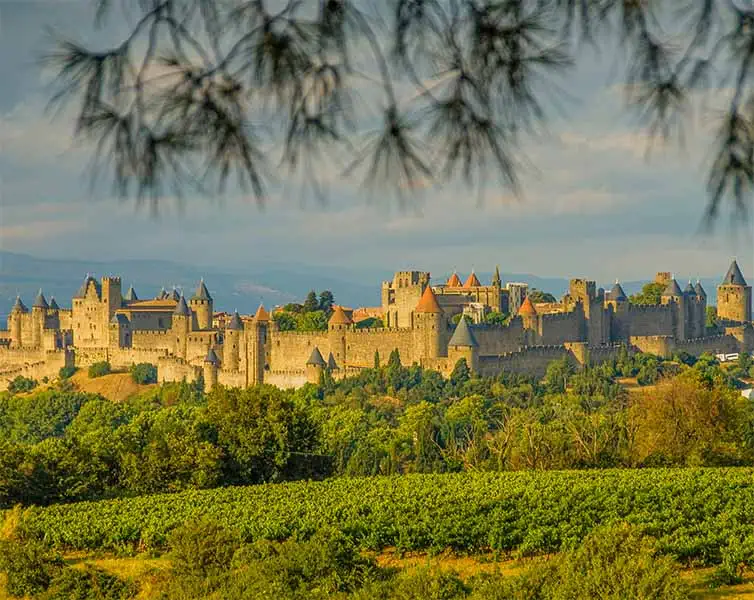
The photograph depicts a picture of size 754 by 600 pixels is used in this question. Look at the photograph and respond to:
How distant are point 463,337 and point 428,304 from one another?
2112 mm

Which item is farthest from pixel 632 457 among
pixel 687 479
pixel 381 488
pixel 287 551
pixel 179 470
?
pixel 287 551

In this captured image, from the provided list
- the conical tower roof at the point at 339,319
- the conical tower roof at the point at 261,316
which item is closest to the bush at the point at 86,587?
the conical tower roof at the point at 339,319

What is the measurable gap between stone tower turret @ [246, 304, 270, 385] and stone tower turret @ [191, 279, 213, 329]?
731 centimetres

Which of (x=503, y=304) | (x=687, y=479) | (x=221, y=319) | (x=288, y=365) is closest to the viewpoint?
(x=687, y=479)

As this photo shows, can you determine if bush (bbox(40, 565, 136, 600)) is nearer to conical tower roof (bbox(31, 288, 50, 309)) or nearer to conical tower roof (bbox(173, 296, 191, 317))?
conical tower roof (bbox(173, 296, 191, 317))

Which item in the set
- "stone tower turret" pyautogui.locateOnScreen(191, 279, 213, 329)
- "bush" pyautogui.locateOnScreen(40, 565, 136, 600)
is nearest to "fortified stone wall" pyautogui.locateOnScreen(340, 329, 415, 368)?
"stone tower turret" pyautogui.locateOnScreen(191, 279, 213, 329)

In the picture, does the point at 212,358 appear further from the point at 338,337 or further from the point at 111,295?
the point at 111,295

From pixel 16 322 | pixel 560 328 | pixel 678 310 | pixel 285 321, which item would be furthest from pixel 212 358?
pixel 678 310

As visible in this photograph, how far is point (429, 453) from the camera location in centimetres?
3675

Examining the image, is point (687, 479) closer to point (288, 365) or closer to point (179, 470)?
point (179, 470)

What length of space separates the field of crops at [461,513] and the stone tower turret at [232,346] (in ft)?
88.9

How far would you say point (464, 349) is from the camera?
49156 mm

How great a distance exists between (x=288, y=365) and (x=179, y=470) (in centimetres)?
2451

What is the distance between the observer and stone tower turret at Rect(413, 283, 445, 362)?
4994 cm
